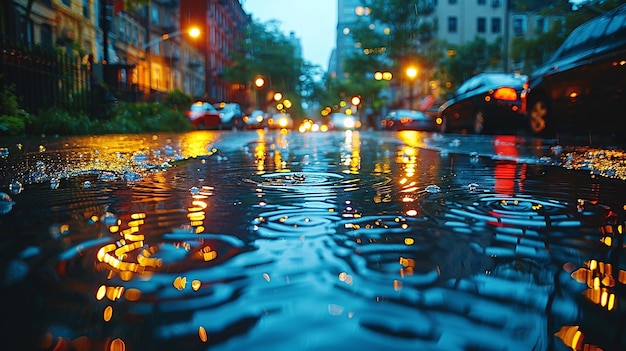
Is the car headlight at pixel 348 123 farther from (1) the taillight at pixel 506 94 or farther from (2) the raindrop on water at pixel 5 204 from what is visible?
(2) the raindrop on water at pixel 5 204

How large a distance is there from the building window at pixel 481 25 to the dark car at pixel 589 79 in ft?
Answer: 144

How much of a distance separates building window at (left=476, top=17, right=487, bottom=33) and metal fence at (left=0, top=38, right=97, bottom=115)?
42012mm

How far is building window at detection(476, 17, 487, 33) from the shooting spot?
48.8 m

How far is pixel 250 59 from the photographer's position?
54.8 m

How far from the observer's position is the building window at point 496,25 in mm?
48594

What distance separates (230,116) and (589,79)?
69.7 ft

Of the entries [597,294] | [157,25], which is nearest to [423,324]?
[597,294]

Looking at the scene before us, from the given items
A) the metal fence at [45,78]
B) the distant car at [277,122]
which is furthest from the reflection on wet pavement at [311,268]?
the distant car at [277,122]

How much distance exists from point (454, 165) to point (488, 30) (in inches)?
1906

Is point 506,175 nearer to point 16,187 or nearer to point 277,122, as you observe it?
point 16,187

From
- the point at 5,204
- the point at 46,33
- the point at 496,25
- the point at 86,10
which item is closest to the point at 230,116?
the point at 86,10

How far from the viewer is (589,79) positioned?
637cm

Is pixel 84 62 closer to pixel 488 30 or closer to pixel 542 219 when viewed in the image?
pixel 542 219

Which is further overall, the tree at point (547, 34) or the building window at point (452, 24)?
the building window at point (452, 24)
